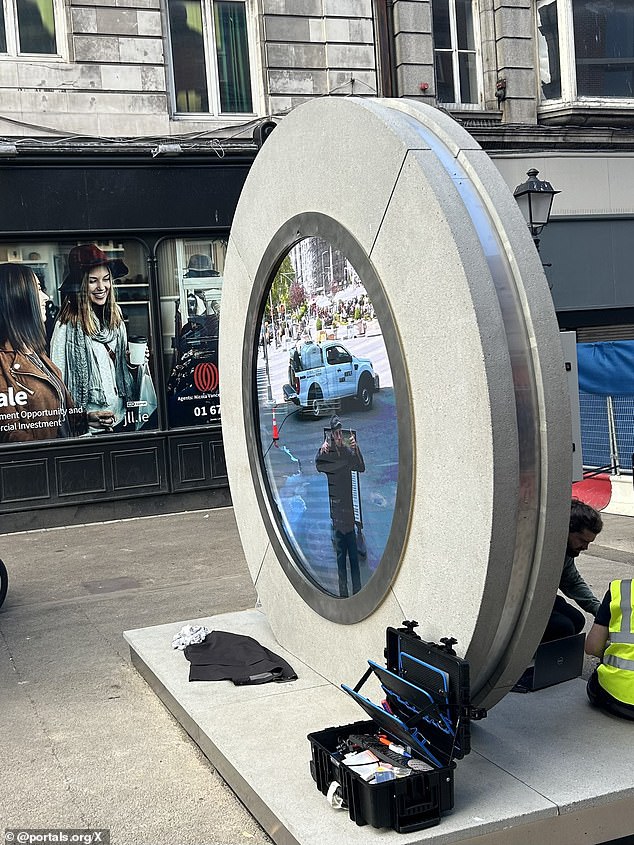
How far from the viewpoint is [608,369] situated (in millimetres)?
13500

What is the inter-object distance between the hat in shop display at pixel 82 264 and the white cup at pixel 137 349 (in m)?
0.88

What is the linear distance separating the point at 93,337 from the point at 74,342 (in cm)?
26

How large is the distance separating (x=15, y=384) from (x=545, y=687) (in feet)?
29.7

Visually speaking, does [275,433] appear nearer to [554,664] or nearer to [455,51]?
[554,664]

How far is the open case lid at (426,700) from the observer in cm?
398

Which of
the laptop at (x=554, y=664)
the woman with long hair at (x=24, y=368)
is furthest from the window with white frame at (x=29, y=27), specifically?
the laptop at (x=554, y=664)

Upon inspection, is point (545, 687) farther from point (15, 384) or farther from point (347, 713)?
point (15, 384)

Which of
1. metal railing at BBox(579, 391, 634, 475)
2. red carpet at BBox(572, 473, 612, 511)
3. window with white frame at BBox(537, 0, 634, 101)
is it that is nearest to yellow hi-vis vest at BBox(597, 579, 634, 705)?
red carpet at BBox(572, 473, 612, 511)

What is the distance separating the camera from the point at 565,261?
15.8 meters

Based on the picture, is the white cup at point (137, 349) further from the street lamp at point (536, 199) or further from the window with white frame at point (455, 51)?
the window with white frame at point (455, 51)

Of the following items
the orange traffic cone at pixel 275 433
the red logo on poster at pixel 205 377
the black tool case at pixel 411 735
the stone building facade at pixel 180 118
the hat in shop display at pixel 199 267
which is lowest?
the black tool case at pixel 411 735

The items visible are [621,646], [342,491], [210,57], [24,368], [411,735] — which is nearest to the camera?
[411,735]

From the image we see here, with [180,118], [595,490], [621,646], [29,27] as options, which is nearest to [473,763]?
[621,646]

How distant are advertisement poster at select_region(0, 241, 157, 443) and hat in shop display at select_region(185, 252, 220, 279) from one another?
0.65m
